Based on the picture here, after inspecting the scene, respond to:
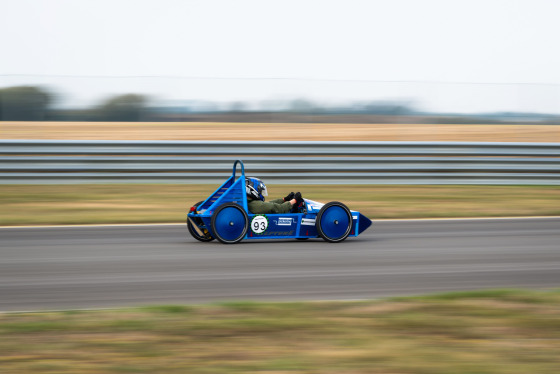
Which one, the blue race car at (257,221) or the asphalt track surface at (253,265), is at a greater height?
the blue race car at (257,221)

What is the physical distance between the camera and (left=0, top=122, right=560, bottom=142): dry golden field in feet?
53.3

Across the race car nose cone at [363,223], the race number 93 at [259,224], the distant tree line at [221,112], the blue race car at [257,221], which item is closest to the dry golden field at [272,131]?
the distant tree line at [221,112]

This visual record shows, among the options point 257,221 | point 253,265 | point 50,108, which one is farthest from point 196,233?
point 50,108

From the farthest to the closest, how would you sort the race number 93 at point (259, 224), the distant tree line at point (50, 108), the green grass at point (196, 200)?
the distant tree line at point (50, 108), the green grass at point (196, 200), the race number 93 at point (259, 224)

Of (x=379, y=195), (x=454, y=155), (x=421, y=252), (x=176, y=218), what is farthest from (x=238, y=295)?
(x=454, y=155)

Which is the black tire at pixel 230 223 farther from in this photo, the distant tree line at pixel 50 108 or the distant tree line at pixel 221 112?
the distant tree line at pixel 50 108

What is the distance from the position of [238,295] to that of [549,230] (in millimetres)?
6135

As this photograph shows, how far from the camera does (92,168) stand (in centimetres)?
1488

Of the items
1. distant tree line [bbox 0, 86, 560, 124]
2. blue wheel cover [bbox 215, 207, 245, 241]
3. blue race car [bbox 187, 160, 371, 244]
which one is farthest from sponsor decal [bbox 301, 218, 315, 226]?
distant tree line [bbox 0, 86, 560, 124]

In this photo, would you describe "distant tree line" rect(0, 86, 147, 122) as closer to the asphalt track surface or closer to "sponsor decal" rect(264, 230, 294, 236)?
the asphalt track surface

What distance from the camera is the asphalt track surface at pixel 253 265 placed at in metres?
6.37

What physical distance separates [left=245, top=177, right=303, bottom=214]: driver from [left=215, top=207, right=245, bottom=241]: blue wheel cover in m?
0.20

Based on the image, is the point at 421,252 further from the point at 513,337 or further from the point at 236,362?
the point at 236,362

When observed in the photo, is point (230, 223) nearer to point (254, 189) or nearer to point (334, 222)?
point (254, 189)
